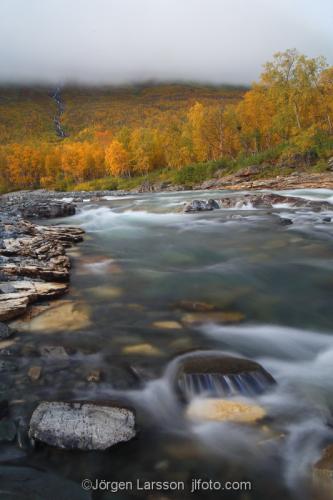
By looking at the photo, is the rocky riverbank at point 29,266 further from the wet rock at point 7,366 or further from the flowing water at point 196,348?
the wet rock at point 7,366

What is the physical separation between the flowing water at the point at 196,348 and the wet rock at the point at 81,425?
10cm

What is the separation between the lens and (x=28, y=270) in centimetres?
707

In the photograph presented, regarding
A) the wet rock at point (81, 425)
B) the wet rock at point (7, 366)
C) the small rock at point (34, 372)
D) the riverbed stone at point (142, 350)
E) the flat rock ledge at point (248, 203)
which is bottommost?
the flat rock ledge at point (248, 203)

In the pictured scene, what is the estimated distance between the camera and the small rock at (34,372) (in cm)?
401

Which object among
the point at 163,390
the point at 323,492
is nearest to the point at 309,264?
the point at 163,390

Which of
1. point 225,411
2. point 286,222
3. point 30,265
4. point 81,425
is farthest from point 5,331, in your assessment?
point 286,222

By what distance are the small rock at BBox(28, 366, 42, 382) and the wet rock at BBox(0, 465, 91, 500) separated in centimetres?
121

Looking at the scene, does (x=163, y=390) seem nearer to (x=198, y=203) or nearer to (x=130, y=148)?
(x=198, y=203)

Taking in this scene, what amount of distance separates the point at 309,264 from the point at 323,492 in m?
6.50

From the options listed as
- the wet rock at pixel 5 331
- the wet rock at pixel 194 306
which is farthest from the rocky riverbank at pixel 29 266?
the wet rock at pixel 194 306

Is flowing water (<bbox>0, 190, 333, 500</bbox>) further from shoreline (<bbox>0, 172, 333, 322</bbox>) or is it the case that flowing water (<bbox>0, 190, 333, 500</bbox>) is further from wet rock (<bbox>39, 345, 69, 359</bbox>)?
shoreline (<bbox>0, 172, 333, 322</bbox>)

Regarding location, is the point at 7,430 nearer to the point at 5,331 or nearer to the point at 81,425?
the point at 81,425

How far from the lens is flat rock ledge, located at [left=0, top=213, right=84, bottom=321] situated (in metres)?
→ 5.70

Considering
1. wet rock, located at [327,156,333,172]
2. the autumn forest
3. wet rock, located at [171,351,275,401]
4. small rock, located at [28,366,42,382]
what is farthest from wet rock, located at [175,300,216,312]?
the autumn forest
